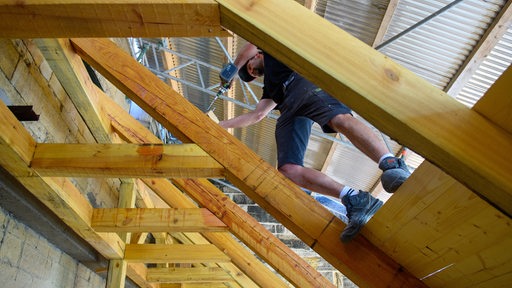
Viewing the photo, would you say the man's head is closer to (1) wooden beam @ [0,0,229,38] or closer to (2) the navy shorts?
(2) the navy shorts

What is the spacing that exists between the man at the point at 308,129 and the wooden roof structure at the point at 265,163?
12cm

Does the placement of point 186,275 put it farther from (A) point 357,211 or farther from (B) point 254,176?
(A) point 357,211

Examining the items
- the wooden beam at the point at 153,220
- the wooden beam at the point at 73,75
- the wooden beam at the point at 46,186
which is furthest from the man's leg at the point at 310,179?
the wooden beam at the point at 46,186

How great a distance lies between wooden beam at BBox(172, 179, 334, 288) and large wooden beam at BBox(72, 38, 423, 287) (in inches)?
44.1

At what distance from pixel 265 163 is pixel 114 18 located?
1.07 metres

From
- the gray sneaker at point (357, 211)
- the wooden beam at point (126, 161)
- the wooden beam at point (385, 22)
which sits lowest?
the gray sneaker at point (357, 211)

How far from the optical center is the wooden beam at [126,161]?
2211 millimetres

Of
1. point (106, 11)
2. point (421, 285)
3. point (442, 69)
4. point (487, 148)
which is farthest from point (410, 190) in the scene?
point (442, 69)

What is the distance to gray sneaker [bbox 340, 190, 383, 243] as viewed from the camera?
188 centimetres

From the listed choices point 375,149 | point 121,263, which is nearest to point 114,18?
point 375,149

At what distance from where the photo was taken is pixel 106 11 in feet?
3.92

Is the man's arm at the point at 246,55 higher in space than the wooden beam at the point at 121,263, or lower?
higher

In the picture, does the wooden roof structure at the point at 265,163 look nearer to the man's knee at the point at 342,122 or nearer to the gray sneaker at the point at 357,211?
the gray sneaker at the point at 357,211

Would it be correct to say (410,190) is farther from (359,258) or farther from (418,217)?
(359,258)
